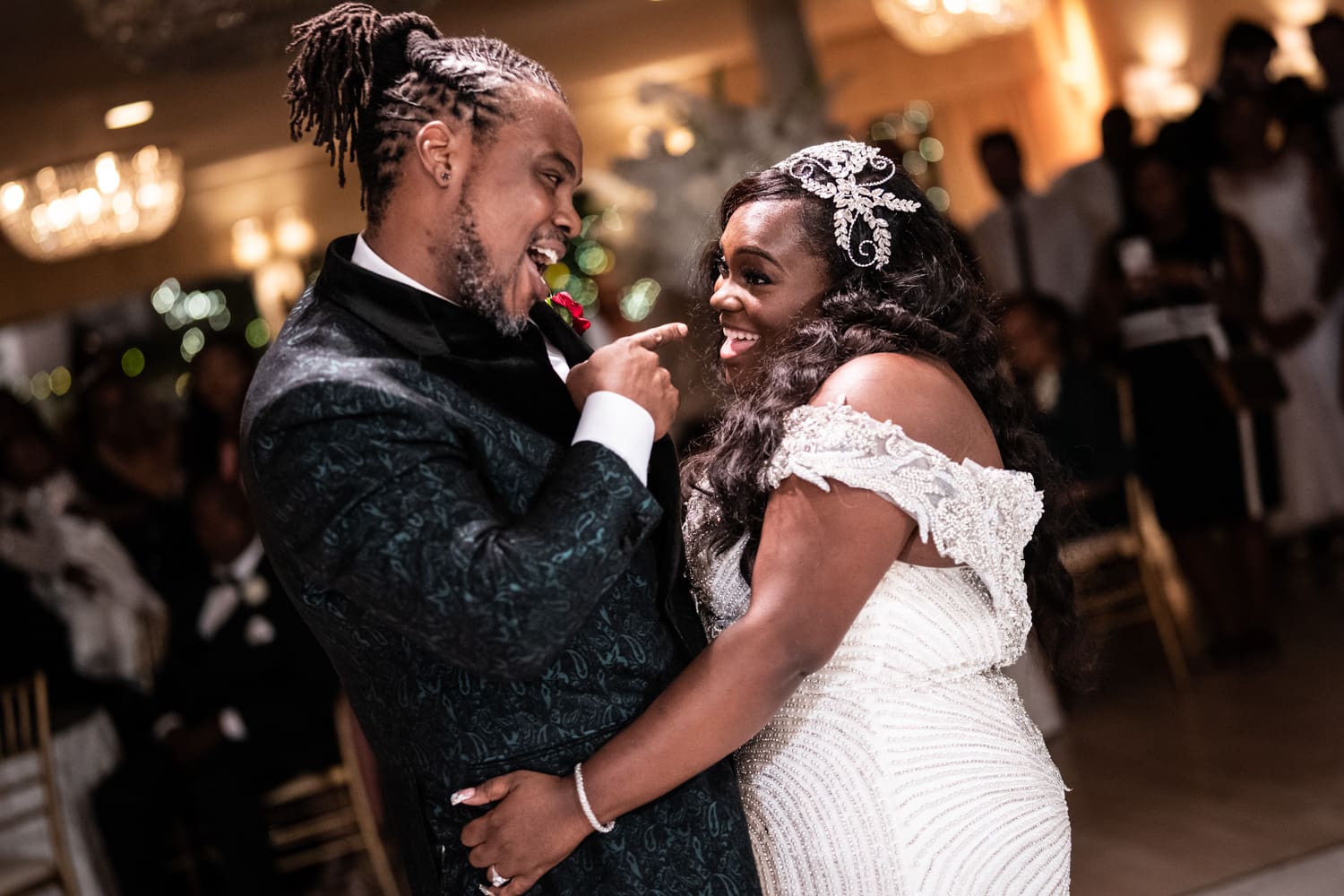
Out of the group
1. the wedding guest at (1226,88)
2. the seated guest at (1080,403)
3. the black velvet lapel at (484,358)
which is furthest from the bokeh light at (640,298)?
the black velvet lapel at (484,358)

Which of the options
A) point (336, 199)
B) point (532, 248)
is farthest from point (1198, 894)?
point (336, 199)

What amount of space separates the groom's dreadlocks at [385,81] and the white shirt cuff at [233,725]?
338 cm

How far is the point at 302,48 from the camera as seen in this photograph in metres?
1.55

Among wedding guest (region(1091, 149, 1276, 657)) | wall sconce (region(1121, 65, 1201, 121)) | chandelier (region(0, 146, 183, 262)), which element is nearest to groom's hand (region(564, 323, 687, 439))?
wedding guest (region(1091, 149, 1276, 657))

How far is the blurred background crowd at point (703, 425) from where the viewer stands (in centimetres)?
453

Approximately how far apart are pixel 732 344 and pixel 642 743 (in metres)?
0.71

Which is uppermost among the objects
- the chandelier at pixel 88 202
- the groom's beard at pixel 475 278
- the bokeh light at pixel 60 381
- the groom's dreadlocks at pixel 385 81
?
the chandelier at pixel 88 202

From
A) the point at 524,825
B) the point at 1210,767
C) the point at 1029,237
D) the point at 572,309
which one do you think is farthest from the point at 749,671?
the point at 1029,237

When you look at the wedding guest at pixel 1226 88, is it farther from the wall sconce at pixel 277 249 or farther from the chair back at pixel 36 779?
the wall sconce at pixel 277 249

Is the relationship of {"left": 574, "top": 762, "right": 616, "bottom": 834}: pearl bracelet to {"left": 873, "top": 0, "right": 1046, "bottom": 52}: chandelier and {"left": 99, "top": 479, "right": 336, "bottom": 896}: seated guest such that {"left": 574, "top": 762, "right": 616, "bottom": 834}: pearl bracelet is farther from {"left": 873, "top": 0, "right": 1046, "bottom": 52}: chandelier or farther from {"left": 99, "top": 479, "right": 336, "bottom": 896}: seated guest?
{"left": 873, "top": 0, "right": 1046, "bottom": 52}: chandelier

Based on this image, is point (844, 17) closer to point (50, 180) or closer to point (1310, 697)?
point (50, 180)

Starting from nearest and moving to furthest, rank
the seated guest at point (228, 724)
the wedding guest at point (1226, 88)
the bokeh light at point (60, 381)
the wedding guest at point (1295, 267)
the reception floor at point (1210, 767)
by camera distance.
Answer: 1. the reception floor at point (1210, 767)
2. the seated guest at point (228, 724)
3. the wedding guest at point (1295, 267)
4. the wedding guest at point (1226, 88)
5. the bokeh light at point (60, 381)

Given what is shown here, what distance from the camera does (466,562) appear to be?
1319mm

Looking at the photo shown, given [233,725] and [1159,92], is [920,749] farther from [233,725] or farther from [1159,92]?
[1159,92]
